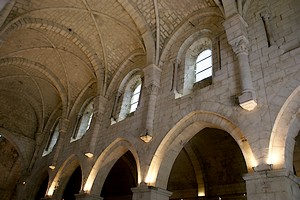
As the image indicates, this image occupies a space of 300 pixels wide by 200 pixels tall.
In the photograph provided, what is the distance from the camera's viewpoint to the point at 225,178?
1038 cm

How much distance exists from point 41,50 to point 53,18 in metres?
2.69

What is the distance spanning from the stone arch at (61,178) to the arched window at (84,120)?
4.48ft

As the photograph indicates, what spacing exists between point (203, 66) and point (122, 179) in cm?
883

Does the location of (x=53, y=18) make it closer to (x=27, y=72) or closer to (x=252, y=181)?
(x=27, y=72)

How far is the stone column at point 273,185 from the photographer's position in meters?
4.60

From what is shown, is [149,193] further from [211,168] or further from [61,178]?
[61,178]

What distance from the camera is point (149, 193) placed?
694cm

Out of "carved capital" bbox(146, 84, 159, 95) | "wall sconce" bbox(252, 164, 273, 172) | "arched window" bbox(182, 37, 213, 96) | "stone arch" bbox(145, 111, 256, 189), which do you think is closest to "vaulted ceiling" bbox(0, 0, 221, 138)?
"arched window" bbox(182, 37, 213, 96)

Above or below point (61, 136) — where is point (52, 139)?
above

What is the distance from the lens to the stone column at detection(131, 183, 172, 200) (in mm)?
6949

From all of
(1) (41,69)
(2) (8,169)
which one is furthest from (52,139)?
(2) (8,169)

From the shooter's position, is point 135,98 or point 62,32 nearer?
point 135,98

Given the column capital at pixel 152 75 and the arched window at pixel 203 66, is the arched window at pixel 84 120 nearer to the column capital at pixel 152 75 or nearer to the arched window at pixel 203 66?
the column capital at pixel 152 75

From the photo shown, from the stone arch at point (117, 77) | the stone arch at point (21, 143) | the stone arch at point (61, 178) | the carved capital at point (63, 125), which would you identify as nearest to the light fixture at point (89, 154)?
the stone arch at point (61, 178)
